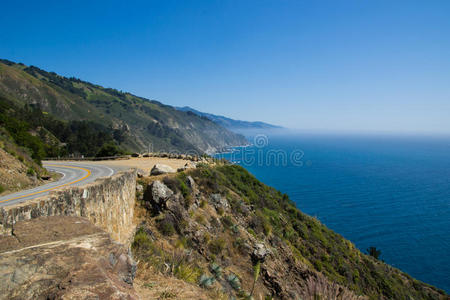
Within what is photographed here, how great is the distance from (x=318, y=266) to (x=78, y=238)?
55.3 ft

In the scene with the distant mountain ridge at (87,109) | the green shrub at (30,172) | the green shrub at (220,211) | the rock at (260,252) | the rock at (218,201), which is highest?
the distant mountain ridge at (87,109)

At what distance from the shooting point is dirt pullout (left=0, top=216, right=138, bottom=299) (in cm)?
238

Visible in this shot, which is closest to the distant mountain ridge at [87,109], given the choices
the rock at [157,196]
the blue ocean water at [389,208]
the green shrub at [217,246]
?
the blue ocean water at [389,208]

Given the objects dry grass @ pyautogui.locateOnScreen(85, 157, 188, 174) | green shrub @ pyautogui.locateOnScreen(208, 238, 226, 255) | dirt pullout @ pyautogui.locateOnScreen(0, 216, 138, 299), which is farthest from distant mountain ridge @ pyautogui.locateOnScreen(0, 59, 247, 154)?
dirt pullout @ pyautogui.locateOnScreen(0, 216, 138, 299)

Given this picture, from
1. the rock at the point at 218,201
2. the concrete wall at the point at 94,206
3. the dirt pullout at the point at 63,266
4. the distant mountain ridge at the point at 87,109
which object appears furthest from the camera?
the distant mountain ridge at the point at 87,109

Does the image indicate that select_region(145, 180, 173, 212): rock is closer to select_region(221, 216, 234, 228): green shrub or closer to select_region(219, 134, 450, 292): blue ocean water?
select_region(221, 216, 234, 228): green shrub

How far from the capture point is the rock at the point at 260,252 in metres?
13.1

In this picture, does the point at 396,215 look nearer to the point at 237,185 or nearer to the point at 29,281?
the point at 237,185

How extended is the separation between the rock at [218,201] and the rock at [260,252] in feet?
10.3

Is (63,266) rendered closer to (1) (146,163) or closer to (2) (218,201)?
(2) (218,201)

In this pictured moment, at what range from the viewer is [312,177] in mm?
87062

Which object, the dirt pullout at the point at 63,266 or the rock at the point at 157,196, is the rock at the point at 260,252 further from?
the dirt pullout at the point at 63,266

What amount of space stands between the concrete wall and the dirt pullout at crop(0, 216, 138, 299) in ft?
1.79

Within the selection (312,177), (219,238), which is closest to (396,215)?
(312,177)
